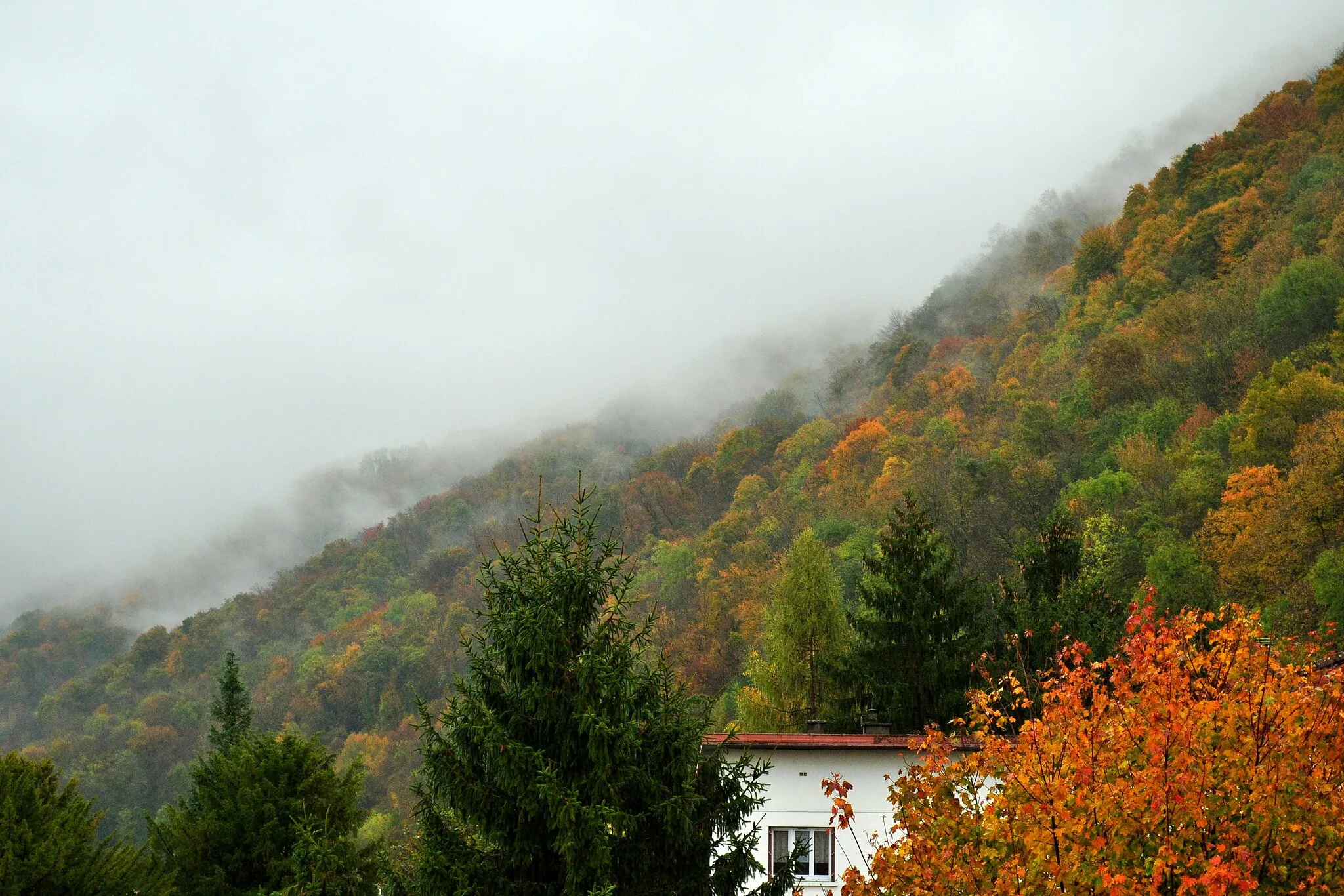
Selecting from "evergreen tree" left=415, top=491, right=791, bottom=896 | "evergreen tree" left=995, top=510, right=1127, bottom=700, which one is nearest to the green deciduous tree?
"evergreen tree" left=995, top=510, right=1127, bottom=700

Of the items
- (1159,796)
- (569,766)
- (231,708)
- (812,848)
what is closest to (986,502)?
(812,848)

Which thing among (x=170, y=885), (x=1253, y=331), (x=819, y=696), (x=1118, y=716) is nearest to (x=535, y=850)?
(x=1118, y=716)

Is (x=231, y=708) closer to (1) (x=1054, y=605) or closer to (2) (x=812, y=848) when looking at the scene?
(2) (x=812, y=848)

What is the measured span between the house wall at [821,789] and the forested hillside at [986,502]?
13.9 ft

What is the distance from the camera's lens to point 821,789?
885 inches

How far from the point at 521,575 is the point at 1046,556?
22.4 meters

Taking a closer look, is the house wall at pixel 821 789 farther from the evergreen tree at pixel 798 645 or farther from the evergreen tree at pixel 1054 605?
the evergreen tree at pixel 798 645

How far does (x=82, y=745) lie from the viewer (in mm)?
140000

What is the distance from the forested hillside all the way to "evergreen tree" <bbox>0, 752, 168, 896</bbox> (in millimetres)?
9622

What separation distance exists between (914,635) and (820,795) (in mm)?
9637

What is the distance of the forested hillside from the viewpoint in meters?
35.0

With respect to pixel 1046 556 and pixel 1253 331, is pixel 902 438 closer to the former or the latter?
pixel 1253 331

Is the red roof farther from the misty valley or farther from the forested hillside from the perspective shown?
the forested hillside

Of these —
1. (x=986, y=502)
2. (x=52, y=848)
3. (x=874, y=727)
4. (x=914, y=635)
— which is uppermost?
(x=986, y=502)
